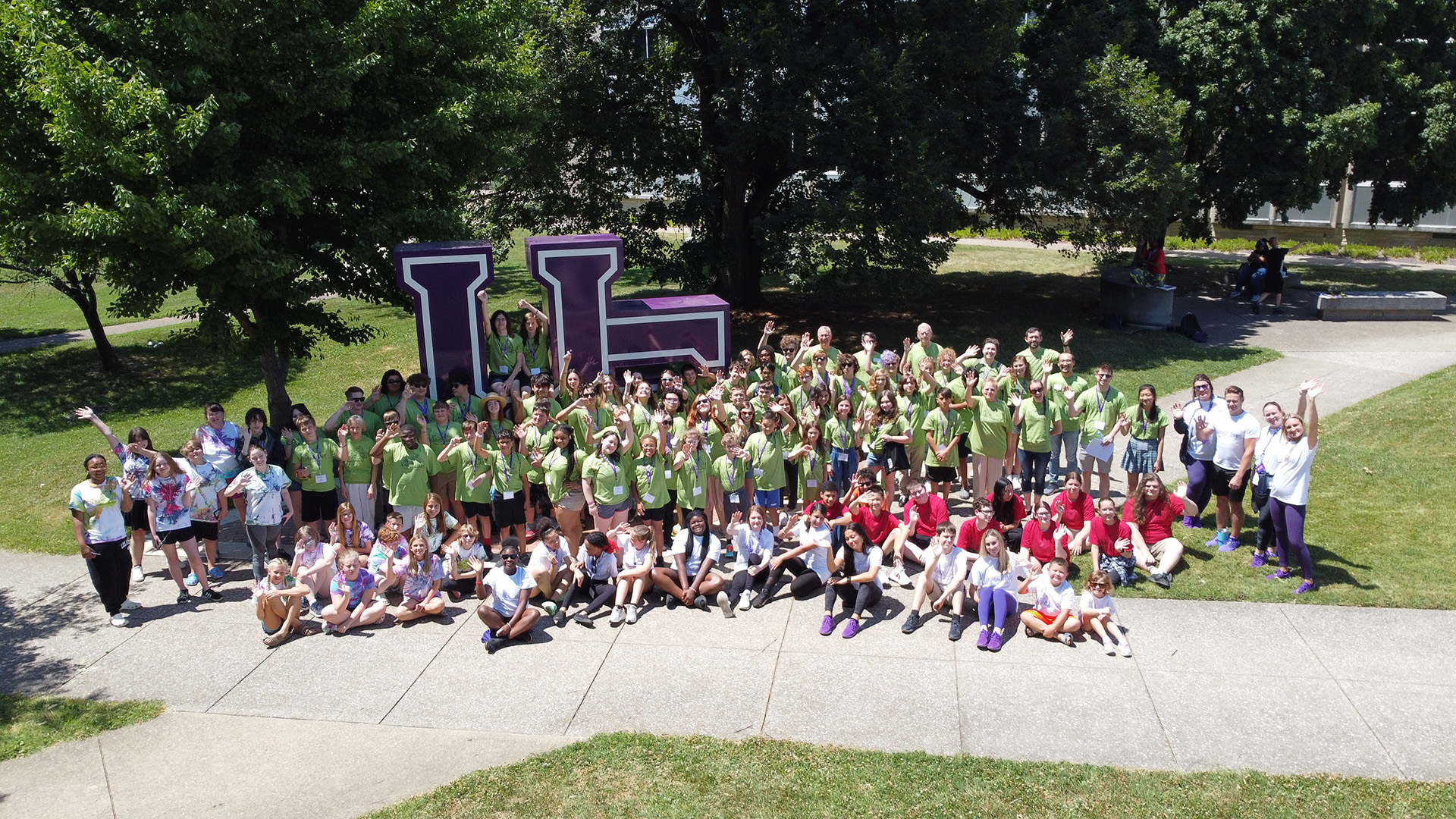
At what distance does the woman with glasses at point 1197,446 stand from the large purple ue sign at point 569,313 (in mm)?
5060

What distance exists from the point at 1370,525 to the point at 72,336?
21.5 meters

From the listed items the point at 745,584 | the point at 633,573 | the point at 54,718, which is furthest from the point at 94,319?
the point at 745,584

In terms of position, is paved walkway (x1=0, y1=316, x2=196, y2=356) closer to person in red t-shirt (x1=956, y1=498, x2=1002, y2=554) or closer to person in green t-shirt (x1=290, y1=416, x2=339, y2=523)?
person in green t-shirt (x1=290, y1=416, x2=339, y2=523)

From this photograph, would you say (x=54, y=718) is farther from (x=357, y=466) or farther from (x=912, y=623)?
(x=912, y=623)

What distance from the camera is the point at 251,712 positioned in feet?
25.9

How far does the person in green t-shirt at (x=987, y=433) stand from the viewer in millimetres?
10906

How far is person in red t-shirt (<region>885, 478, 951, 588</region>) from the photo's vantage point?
31.7ft

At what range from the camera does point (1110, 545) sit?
9695 mm

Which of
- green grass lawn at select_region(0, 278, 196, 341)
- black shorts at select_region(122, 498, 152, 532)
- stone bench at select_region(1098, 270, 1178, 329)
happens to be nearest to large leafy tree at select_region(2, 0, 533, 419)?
black shorts at select_region(122, 498, 152, 532)

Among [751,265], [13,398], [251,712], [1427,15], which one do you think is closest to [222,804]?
[251,712]

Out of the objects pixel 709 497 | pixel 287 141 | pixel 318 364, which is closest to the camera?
pixel 709 497

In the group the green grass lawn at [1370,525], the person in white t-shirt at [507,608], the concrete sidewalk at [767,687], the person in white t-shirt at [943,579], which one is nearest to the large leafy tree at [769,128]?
the green grass lawn at [1370,525]

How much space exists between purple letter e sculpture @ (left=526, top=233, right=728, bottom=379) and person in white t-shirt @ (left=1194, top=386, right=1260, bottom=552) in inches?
209

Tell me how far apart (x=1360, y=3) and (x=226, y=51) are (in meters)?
19.3
